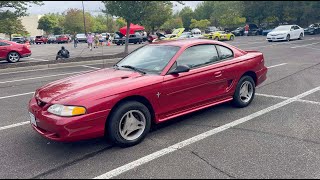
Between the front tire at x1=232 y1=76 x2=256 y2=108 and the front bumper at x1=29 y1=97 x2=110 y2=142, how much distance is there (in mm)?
2719

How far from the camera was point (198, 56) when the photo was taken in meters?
4.78

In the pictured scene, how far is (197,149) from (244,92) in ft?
7.40

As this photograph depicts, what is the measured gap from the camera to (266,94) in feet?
21.2

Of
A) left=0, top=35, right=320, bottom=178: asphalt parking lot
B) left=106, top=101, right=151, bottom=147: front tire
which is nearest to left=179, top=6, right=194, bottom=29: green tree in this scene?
left=0, top=35, right=320, bottom=178: asphalt parking lot

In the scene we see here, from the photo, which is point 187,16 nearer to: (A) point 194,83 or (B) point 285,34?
(B) point 285,34

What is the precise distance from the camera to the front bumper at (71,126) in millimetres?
3402

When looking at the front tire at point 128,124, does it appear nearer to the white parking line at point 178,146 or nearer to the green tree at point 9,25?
the white parking line at point 178,146

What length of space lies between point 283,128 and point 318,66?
710 centimetres

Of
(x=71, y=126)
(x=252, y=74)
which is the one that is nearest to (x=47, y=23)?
(x=252, y=74)

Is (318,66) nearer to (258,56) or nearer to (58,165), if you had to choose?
(258,56)

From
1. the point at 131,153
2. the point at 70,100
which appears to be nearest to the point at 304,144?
the point at 131,153

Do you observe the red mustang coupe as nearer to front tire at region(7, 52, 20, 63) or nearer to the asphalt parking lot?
the asphalt parking lot

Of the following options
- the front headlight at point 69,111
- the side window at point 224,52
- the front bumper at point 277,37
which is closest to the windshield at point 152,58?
the side window at point 224,52

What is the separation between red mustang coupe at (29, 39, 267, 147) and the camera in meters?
3.50
